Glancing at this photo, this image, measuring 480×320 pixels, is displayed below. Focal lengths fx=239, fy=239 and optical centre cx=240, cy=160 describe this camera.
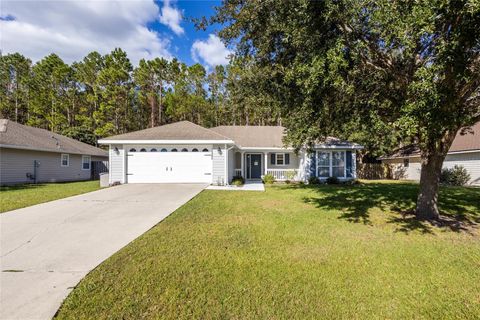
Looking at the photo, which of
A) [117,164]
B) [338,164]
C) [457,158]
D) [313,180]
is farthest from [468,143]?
[117,164]

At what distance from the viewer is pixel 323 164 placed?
1725 centimetres

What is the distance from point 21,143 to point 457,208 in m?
22.8

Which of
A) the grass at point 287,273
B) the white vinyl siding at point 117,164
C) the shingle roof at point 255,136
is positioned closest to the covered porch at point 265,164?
the shingle roof at point 255,136

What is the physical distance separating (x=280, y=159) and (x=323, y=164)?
319cm

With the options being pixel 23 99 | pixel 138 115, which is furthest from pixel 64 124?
pixel 138 115

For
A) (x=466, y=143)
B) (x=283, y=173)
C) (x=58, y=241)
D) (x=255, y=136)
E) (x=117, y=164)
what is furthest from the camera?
(x=255, y=136)

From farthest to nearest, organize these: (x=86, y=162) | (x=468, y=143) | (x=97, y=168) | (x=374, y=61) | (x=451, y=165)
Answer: (x=97, y=168) < (x=86, y=162) < (x=451, y=165) < (x=468, y=143) < (x=374, y=61)

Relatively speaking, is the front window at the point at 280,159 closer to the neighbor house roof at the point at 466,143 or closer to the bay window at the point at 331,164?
the bay window at the point at 331,164

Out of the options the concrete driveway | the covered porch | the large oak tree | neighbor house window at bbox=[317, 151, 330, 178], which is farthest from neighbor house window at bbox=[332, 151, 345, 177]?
the concrete driveway

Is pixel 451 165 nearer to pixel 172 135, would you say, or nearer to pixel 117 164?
pixel 172 135

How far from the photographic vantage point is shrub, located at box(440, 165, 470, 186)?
608 inches

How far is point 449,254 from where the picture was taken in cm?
441

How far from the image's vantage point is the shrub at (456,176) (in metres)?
15.4

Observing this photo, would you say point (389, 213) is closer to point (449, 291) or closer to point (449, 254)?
point (449, 254)
